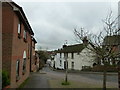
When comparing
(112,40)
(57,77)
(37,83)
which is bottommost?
(57,77)

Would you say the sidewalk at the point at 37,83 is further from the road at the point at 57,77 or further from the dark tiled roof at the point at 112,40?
the dark tiled roof at the point at 112,40

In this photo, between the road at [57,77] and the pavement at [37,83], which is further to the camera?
the road at [57,77]

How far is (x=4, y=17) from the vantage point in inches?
396

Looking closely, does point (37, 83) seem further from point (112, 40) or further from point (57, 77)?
point (57, 77)

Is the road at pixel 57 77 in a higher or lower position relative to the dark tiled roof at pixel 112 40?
lower

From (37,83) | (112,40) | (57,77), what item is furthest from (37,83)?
(57,77)

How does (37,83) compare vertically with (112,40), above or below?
below

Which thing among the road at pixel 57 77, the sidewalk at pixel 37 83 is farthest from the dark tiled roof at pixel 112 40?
the sidewalk at pixel 37 83

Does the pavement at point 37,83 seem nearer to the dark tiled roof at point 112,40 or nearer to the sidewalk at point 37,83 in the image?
the sidewalk at point 37,83

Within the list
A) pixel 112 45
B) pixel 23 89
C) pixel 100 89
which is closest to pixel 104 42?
pixel 112 45

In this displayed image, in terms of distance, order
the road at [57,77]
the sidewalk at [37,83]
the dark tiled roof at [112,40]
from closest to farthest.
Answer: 1. the dark tiled roof at [112,40]
2. the sidewalk at [37,83]
3. the road at [57,77]

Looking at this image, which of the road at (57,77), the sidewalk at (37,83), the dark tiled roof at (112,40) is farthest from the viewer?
the road at (57,77)

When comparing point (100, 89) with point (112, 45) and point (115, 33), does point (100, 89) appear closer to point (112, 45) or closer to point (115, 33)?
point (112, 45)

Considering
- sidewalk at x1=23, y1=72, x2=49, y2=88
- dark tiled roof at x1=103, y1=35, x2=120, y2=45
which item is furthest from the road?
dark tiled roof at x1=103, y1=35, x2=120, y2=45
